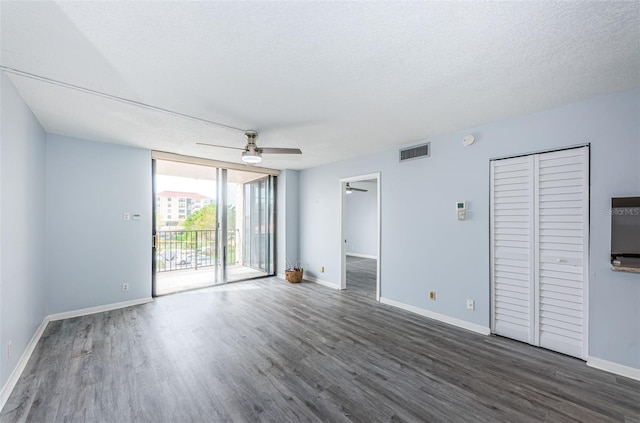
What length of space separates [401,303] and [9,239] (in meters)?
4.59

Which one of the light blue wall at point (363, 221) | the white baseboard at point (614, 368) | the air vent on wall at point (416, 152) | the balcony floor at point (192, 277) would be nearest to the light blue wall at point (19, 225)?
the balcony floor at point (192, 277)

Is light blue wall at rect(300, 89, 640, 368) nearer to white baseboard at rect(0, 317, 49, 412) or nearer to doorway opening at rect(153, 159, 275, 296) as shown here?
doorway opening at rect(153, 159, 275, 296)

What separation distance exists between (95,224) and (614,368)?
6.44 metres

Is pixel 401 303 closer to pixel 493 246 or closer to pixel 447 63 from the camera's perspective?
pixel 493 246

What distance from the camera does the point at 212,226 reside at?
624cm

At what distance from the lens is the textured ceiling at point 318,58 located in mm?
1457

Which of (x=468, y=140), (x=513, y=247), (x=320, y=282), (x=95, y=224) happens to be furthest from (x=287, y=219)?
(x=513, y=247)

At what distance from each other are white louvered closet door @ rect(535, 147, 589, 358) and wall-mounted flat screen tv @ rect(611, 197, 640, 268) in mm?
195

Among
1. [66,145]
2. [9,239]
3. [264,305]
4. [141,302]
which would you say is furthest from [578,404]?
[66,145]

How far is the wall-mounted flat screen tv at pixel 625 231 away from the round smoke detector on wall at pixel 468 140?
1.44 metres

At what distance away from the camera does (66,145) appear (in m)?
3.69

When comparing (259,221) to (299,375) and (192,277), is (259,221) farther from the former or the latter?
(299,375)

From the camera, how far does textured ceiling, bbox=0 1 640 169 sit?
1457 millimetres

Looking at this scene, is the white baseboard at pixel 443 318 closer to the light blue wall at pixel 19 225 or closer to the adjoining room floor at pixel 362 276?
the adjoining room floor at pixel 362 276
